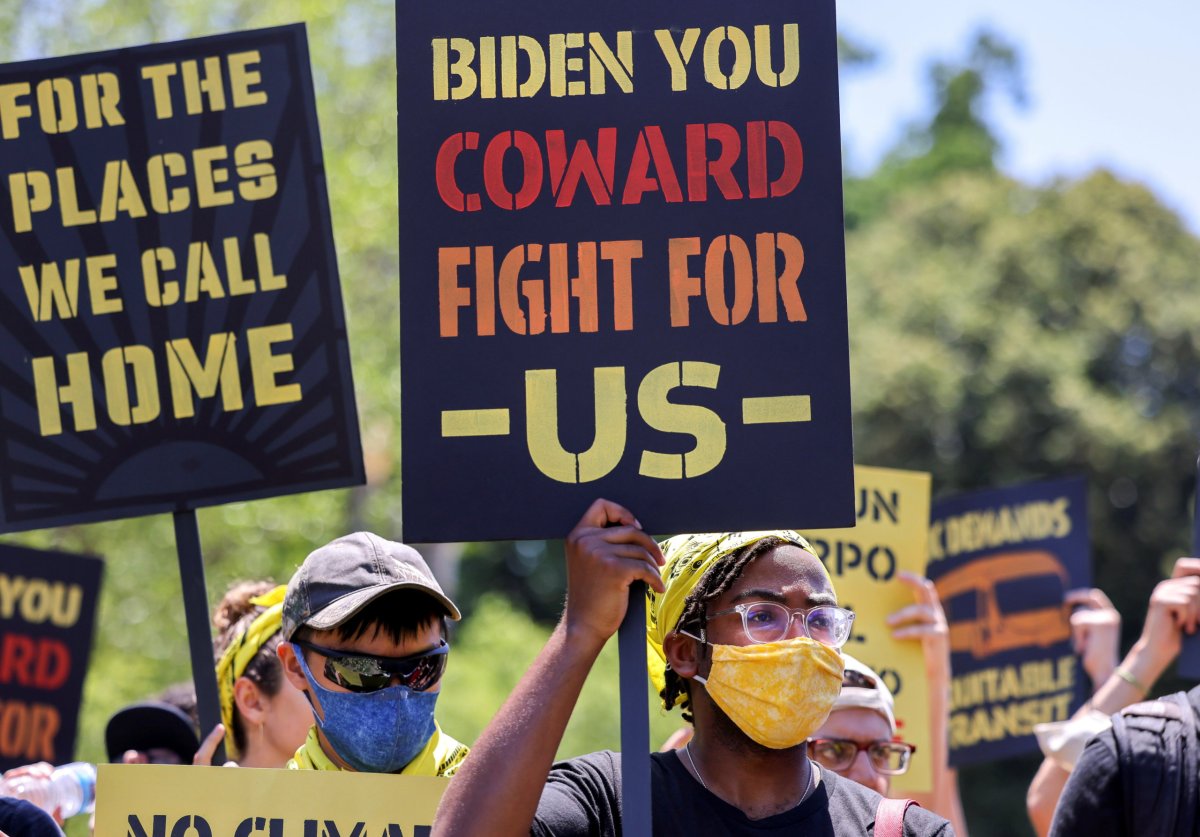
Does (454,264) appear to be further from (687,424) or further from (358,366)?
(358,366)

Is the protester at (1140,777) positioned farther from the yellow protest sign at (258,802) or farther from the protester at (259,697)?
the protester at (259,697)

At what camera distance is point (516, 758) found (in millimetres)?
2885

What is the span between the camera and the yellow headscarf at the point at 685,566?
11.1ft

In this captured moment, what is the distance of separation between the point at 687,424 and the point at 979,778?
21526 mm

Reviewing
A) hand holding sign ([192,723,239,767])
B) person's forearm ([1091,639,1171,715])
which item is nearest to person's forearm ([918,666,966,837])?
person's forearm ([1091,639,1171,715])

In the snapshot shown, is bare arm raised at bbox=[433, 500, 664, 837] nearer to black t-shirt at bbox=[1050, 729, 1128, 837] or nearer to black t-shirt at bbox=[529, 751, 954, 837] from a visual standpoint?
black t-shirt at bbox=[529, 751, 954, 837]

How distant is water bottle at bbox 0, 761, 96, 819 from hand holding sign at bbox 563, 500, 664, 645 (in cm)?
197

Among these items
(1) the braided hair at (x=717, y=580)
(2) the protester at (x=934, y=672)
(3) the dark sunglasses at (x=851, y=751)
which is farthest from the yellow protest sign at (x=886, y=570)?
(1) the braided hair at (x=717, y=580)

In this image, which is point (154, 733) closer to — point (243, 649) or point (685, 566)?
point (243, 649)

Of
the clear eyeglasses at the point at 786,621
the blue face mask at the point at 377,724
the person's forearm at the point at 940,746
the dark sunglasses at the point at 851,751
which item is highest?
the clear eyeglasses at the point at 786,621

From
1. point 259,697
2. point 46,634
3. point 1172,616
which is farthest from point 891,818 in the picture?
point 46,634

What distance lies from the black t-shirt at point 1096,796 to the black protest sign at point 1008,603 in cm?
400

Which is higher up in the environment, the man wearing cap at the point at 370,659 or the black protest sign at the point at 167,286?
the black protest sign at the point at 167,286

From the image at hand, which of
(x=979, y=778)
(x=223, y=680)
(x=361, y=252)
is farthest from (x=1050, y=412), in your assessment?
(x=223, y=680)
